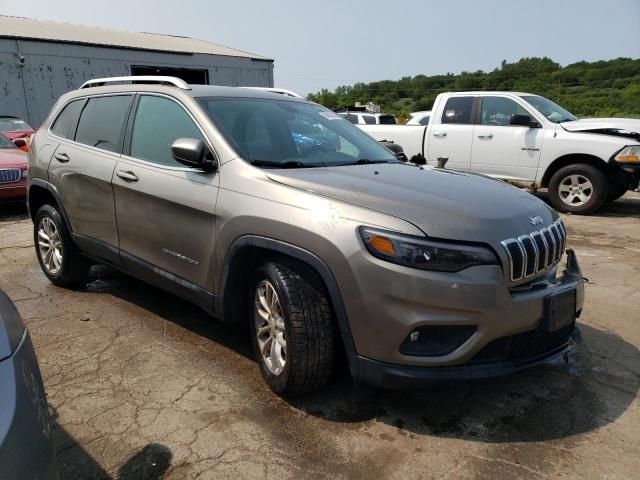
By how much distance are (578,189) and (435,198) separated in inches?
252

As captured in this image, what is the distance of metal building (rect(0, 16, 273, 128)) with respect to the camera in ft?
57.8

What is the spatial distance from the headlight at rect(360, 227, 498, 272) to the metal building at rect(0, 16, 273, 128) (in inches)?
736

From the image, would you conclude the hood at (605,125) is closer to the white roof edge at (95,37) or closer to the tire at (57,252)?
the tire at (57,252)

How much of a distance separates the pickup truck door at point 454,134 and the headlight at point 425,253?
690 centimetres

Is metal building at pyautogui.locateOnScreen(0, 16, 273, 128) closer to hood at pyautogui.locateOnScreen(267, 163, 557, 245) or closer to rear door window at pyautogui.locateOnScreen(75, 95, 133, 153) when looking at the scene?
rear door window at pyautogui.locateOnScreen(75, 95, 133, 153)

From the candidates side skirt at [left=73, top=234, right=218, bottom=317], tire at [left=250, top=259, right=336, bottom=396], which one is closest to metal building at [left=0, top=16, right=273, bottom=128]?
side skirt at [left=73, top=234, right=218, bottom=317]

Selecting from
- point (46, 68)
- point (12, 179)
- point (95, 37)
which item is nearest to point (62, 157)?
point (12, 179)

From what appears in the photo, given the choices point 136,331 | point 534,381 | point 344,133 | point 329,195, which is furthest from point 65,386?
point 534,381

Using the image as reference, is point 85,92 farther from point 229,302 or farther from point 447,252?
point 447,252

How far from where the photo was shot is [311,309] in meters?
2.64

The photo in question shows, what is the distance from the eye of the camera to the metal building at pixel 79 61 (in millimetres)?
17609

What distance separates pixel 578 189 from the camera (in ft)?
26.8

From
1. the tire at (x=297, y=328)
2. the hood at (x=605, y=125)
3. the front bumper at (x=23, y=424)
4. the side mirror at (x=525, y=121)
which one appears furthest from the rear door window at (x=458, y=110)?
the front bumper at (x=23, y=424)

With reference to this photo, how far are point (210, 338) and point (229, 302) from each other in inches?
28.9
